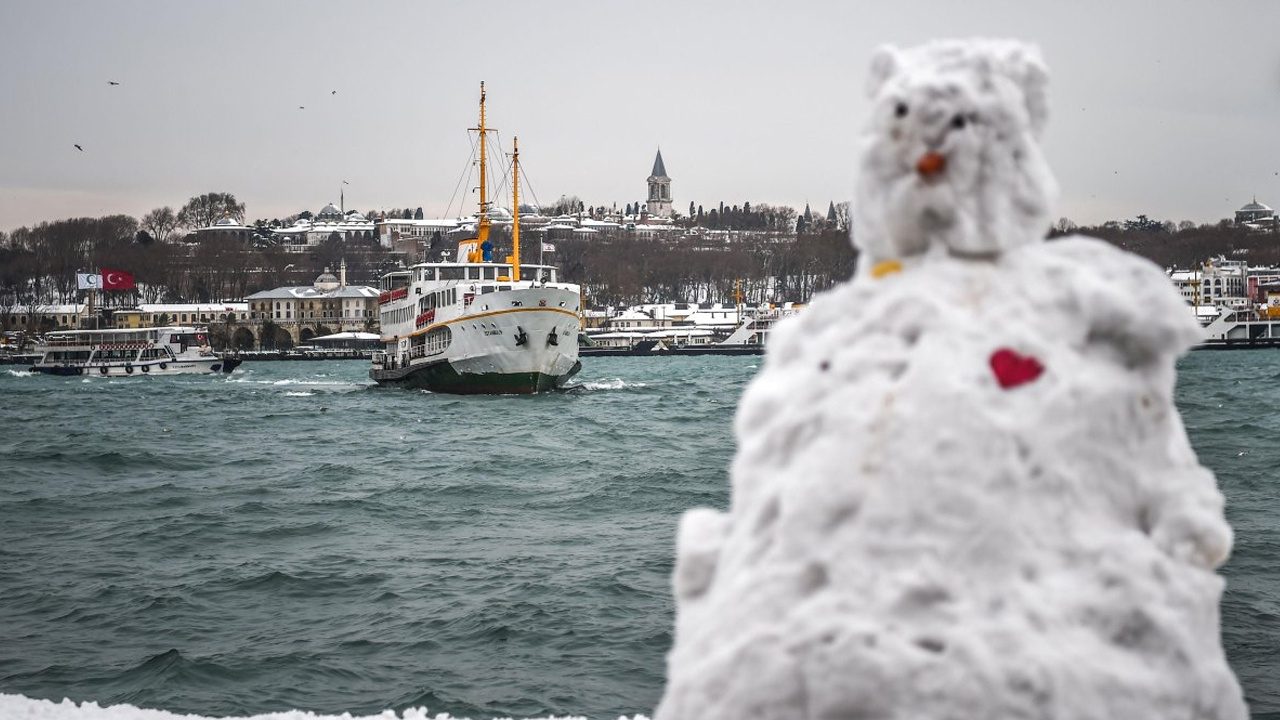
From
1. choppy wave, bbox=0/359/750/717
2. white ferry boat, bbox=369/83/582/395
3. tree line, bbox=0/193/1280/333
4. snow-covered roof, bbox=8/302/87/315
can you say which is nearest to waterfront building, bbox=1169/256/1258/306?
tree line, bbox=0/193/1280/333

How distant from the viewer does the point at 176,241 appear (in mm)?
159875

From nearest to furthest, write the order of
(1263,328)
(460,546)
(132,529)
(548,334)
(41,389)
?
(460,546) → (132,529) → (548,334) → (41,389) → (1263,328)

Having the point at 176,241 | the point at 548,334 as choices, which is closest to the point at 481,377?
the point at 548,334

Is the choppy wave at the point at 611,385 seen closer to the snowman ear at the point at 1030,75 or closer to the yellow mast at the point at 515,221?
the yellow mast at the point at 515,221

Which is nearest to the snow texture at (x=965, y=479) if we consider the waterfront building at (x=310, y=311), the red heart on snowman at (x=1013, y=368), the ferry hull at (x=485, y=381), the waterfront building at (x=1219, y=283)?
the red heart on snowman at (x=1013, y=368)

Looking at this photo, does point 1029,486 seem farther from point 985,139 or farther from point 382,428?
point 382,428

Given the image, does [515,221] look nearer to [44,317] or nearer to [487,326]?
[487,326]

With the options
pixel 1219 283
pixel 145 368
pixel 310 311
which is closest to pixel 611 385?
pixel 145 368

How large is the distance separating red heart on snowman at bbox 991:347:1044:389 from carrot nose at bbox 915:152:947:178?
390 millimetres

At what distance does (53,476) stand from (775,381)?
22.6m

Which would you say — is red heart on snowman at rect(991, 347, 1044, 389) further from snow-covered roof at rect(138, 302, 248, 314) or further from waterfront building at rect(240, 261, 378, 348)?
snow-covered roof at rect(138, 302, 248, 314)

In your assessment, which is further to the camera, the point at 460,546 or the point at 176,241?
the point at 176,241

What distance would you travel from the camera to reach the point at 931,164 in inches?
101

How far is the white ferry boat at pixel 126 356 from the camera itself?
248 ft
